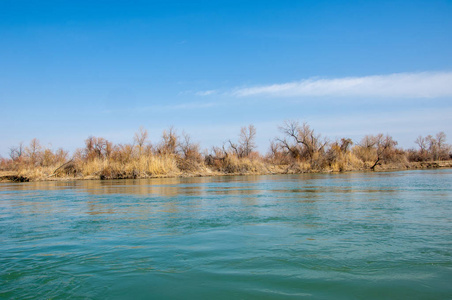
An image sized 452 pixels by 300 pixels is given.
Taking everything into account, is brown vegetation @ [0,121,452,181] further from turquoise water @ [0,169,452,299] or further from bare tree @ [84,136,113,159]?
turquoise water @ [0,169,452,299]

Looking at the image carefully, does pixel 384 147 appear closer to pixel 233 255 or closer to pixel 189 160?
pixel 189 160

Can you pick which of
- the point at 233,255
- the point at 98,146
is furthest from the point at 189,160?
the point at 233,255

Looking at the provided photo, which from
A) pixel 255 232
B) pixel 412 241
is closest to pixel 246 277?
pixel 255 232

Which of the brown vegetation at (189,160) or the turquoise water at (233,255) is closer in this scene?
the turquoise water at (233,255)

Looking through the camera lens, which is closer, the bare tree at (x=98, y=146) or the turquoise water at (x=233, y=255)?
the turquoise water at (x=233, y=255)

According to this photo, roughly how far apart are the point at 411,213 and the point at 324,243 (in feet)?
13.1

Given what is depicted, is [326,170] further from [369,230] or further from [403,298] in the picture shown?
[403,298]

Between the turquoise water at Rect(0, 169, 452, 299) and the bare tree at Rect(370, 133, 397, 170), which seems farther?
the bare tree at Rect(370, 133, 397, 170)

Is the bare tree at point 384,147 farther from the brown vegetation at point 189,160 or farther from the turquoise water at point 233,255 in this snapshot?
the turquoise water at point 233,255

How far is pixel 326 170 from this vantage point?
40.2m

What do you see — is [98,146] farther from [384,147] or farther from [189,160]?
[384,147]

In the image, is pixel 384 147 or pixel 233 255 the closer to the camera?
pixel 233 255

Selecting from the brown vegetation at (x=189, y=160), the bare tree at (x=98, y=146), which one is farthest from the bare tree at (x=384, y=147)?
the bare tree at (x=98, y=146)

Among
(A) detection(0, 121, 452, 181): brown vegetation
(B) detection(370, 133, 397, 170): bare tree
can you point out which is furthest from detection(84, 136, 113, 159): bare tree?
(B) detection(370, 133, 397, 170): bare tree
